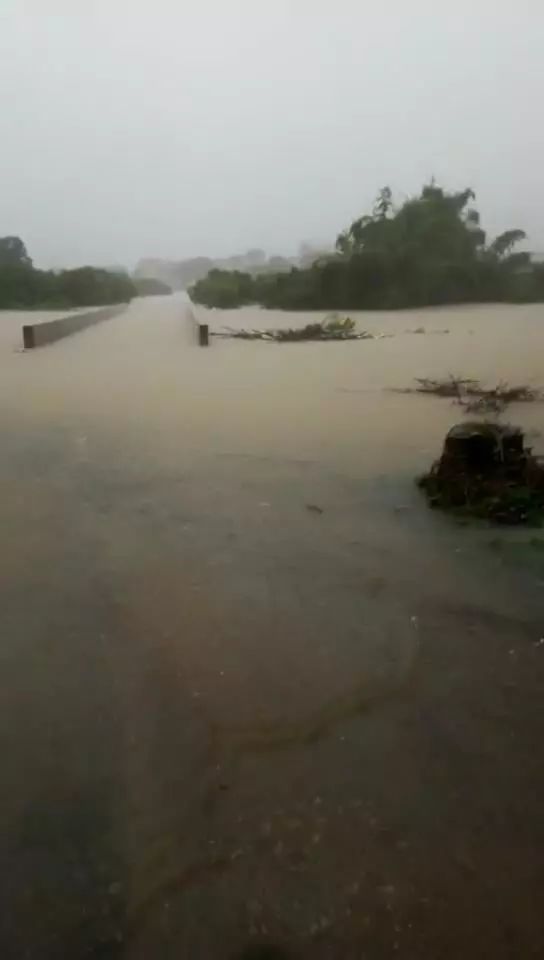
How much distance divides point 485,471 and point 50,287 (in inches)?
857

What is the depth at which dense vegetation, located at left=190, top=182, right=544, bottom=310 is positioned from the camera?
1239 cm

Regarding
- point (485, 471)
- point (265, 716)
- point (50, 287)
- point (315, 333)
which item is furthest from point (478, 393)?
point (50, 287)

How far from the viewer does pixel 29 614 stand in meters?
2.43

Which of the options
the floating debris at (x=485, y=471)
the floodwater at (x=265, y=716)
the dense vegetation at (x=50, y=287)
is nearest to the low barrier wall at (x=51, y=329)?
the dense vegetation at (x=50, y=287)

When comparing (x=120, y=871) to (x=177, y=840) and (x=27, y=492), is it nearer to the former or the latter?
(x=177, y=840)

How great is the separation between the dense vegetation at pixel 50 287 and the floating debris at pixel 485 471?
15.2 meters

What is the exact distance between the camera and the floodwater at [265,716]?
4.25 feet

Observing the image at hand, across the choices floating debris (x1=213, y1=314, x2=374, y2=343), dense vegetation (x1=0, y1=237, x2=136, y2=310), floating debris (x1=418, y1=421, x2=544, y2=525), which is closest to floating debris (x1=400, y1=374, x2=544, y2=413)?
floating debris (x1=418, y1=421, x2=544, y2=525)

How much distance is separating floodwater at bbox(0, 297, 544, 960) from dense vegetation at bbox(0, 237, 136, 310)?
15212mm

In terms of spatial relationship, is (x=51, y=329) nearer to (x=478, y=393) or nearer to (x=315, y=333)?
(x=315, y=333)

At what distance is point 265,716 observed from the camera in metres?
1.87

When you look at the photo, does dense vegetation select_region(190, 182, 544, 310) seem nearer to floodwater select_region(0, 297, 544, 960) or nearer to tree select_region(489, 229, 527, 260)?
tree select_region(489, 229, 527, 260)

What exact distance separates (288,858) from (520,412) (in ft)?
14.9

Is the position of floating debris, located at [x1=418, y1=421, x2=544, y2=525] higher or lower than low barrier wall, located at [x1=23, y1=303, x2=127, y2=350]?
higher
